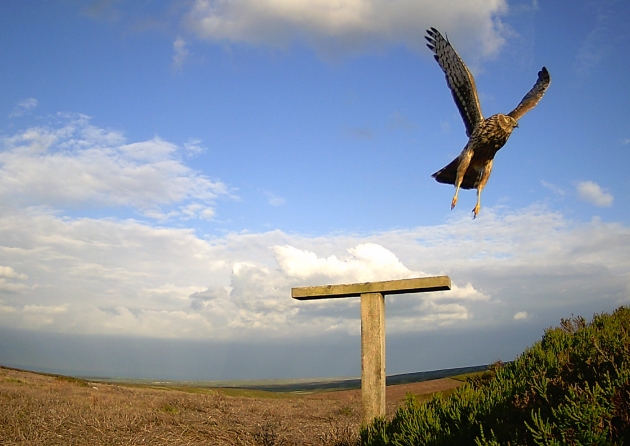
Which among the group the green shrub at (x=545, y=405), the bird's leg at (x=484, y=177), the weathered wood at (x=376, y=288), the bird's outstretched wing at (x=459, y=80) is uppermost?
the bird's outstretched wing at (x=459, y=80)

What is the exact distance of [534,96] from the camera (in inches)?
349

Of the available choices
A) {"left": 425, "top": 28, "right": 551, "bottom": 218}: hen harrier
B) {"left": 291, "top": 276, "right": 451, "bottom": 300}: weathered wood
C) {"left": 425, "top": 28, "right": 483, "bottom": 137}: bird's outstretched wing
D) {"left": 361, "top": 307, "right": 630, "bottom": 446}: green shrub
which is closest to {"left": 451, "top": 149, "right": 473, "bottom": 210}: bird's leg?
{"left": 425, "top": 28, "right": 551, "bottom": 218}: hen harrier

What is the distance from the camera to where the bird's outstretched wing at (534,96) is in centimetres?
827

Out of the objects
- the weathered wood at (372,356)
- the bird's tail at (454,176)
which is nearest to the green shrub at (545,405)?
the weathered wood at (372,356)

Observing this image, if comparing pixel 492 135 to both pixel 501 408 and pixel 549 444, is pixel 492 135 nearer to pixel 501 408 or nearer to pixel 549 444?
pixel 501 408

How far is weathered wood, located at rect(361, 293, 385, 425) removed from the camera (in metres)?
6.75

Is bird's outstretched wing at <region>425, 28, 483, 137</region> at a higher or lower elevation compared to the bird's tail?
higher

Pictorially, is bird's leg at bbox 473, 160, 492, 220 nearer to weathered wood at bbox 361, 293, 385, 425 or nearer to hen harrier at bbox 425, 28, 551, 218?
hen harrier at bbox 425, 28, 551, 218

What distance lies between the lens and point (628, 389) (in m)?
4.14

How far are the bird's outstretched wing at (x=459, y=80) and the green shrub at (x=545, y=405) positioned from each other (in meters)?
3.33

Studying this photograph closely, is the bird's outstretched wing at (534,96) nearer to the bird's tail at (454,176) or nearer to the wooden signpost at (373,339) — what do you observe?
the bird's tail at (454,176)

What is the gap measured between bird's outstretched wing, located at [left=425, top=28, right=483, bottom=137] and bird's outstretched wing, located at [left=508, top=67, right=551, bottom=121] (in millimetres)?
837

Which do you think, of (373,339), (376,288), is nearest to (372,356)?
(373,339)

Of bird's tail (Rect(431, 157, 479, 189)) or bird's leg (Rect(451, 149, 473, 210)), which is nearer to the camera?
bird's leg (Rect(451, 149, 473, 210))
